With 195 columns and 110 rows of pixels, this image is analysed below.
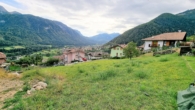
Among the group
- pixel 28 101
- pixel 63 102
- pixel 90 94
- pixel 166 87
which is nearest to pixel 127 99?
pixel 90 94

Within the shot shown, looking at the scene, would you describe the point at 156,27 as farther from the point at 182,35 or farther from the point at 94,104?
the point at 94,104

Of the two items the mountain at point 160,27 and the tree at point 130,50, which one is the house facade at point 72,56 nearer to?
the tree at point 130,50

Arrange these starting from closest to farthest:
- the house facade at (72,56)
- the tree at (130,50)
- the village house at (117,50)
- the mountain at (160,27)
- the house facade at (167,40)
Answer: the tree at (130,50) → the house facade at (167,40) → the village house at (117,50) → the house facade at (72,56) → the mountain at (160,27)

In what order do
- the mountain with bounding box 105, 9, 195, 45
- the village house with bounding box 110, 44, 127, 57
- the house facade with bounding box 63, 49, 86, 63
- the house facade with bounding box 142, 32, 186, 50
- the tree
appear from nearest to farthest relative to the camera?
the tree → the house facade with bounding box 142, 32, 186, 50 → the village house with bounding box 110, 44, 127, 57 → the house facade with bounding box 63, 49, 86, 63 → the mountain with bounding box 105, 9, 195, 45

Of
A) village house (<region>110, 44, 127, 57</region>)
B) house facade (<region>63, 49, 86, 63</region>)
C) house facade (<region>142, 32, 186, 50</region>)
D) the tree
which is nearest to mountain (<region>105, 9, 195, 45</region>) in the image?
village house (<region>110, 44, 127, 57</region>)

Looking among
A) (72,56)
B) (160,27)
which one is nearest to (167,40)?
(72,56)

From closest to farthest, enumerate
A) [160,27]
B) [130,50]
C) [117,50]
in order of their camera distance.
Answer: [130,50], [117,50], [160,27]

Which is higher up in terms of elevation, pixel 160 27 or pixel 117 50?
pixel 160 27

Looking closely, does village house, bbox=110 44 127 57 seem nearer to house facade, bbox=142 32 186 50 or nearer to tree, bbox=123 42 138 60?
house facade, bbox=142 32 186 50

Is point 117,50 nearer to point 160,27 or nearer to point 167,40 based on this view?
point 167,40

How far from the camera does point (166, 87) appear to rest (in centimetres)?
715

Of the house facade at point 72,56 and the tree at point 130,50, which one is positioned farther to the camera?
the house facade at point 72,56

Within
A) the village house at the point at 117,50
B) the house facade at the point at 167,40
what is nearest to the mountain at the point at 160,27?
the village house at the point at 117,50

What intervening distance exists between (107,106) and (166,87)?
3.47 m
